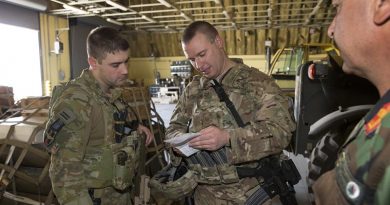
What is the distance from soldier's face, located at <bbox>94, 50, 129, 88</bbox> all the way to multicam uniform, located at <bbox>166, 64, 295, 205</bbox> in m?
0.55

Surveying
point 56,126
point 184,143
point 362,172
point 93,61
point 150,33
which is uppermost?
point 150,33

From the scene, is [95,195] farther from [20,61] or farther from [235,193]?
[20,61]

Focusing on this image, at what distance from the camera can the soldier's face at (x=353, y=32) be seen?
0.61m

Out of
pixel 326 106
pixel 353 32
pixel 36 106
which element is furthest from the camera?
pixel 36 106

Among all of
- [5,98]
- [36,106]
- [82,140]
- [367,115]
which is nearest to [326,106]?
[82,140]

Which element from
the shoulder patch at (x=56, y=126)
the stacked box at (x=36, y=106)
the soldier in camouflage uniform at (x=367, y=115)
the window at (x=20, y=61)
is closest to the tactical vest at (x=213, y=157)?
the shoulder patch at (x=56, y=126)

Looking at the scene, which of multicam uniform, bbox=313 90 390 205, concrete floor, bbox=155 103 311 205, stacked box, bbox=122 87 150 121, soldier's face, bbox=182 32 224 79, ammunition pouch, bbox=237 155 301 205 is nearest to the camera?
multicam uniform, bbox=313 90 390 205

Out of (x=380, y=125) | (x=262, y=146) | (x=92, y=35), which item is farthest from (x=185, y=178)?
(x=380, y=125)

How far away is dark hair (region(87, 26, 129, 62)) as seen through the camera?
1998 millimetres

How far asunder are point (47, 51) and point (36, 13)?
1.05 meters

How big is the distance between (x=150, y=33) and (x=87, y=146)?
434 inches

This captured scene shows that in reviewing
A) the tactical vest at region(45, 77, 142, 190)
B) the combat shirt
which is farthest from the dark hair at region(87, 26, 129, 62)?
the tactical vest at region(45, 77, 142, 190)

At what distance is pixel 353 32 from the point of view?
64 centimetres

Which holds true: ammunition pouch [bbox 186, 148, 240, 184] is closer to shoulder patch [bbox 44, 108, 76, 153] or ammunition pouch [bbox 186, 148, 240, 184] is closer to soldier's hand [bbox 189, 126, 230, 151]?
soldier's hand [bbox 189, 126, 230, 151]
